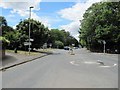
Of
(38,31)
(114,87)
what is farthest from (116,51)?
(114,87)

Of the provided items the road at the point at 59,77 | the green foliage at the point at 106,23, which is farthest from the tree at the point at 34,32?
the road at the point at 59,77

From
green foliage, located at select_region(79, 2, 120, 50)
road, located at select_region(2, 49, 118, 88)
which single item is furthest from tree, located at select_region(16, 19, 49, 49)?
road, located at select_region(2, 49, 118, 88)

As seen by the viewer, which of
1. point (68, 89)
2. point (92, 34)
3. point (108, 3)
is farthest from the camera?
point (92, 34)

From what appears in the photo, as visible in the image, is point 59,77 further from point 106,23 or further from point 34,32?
point 106,23

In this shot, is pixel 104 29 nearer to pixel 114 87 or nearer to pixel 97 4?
pixel 97 4

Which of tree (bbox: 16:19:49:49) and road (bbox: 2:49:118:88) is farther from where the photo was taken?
tree (bbox: 16:19:49:49)

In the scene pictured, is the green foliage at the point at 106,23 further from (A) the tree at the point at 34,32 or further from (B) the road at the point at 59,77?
(B) the road at the point at 59,77

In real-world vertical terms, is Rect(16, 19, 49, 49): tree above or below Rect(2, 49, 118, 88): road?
above

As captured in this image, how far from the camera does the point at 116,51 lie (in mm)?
79438

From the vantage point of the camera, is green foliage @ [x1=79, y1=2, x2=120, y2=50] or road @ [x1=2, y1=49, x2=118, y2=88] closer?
road @ [x1=2, y1=49, x2=118, y2=88]

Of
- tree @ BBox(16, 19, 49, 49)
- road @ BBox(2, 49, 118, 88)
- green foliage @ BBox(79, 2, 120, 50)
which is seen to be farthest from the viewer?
green foliage @ BBox(79, 2, 120, 50)

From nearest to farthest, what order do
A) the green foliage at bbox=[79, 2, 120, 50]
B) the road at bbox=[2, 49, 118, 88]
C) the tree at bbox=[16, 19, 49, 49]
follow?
1. the road at bbox=[2, 49, 118, 88]
2. the tree at bbox=[16, 19, 49, 49]
3. the green foliage at bbox=[79, 2, 120, 50]

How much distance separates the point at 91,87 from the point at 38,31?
2388 inches

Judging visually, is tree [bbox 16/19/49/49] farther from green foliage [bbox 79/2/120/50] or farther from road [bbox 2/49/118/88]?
road [bbox 2/49/118/88]
